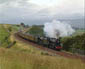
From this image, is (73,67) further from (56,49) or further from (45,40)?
(45,40)

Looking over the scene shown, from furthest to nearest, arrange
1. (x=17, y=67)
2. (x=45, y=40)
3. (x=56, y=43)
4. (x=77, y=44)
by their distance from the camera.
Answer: (x=77, y=44), (x=45, y=40), (x=56, y=43), (x=17, y=67)

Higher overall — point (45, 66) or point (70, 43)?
point (45, 66)

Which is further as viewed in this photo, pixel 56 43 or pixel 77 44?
pixel 77 44

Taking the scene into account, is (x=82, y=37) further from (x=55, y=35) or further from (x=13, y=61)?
(x=13, y=61)

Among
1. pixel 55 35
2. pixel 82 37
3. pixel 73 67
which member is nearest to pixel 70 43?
pixel 82 37

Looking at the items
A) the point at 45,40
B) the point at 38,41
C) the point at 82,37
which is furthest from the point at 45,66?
the point at 82,37

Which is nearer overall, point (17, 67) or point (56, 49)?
point (17, 67)

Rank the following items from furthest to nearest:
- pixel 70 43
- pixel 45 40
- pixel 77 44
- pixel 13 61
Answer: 1. pixel 70 43
2. pixel 77 44
3. pixel 45 40
4. pixel 13 61

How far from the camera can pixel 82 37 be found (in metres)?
29.6

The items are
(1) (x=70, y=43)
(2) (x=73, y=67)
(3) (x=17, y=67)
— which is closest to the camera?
(3) (x=17, y=67)

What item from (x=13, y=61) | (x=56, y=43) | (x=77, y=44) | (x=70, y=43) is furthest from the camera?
(x=70, y=43)

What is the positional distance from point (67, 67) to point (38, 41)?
68.0ft

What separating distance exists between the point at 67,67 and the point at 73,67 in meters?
0.43

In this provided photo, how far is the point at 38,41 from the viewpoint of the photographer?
28.8m
